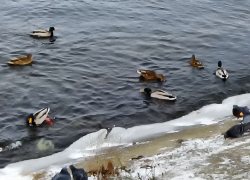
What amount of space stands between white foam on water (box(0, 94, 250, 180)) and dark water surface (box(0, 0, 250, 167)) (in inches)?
15.8

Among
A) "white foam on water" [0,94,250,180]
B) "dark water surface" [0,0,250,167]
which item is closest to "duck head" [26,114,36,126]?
"dark water surface" [0,0,250,167]

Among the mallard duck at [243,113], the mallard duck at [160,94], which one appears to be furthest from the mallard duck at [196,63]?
the mallard duck at [243,113]

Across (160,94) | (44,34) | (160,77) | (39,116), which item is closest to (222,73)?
(160,77)

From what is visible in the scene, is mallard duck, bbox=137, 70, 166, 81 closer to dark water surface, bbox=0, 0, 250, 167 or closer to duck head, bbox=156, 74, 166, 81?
duck head, bbox=156, 74, 166, 81

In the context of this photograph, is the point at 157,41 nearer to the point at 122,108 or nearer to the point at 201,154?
the point at 122,108

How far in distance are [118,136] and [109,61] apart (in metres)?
6.13

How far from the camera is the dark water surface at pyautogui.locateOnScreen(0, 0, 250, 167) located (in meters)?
14.0

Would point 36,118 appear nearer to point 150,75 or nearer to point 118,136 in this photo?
point 118,136

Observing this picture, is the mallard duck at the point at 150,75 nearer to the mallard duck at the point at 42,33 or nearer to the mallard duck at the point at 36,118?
the mallard duck at the point at 36,118

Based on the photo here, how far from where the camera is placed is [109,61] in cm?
1836

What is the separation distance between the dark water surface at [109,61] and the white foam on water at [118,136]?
402mm

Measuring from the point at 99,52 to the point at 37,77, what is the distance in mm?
3471

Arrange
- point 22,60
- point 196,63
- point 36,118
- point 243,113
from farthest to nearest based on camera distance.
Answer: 1. point 196,63
2. point 22,60
3. point 36,118
4. point 243,113

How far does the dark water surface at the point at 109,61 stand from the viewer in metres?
14.0
